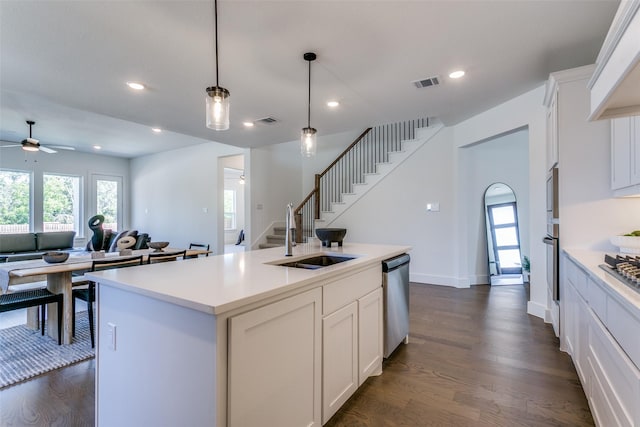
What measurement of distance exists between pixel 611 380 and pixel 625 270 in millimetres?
496

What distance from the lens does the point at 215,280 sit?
57.9 inches

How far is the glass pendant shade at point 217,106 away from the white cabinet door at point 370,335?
5.05 ft

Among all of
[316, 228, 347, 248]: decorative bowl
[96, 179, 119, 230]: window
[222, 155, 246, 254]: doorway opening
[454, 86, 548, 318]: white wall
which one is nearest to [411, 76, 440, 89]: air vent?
[454, 86, 548, 318]: white wall

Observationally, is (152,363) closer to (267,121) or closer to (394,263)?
(394,263)

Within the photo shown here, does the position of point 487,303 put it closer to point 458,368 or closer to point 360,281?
point 458,368

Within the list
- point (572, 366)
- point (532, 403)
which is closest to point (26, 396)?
point (532, 403)

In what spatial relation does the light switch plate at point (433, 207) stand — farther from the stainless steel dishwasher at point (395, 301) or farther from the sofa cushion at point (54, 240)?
the sofa cushion at point (54, 240)

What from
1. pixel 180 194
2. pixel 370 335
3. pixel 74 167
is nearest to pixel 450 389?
pixel 370 335

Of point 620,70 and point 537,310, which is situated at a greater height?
point 620,70

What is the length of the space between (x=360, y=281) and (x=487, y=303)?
2828mm

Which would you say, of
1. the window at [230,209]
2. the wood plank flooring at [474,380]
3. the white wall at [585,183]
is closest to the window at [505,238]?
the wood plank flooring at [474,380]

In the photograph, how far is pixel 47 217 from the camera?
24.0 ft

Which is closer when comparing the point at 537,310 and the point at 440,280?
the point at 537,310

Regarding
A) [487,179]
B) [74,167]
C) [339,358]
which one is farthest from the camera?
[74,167]
